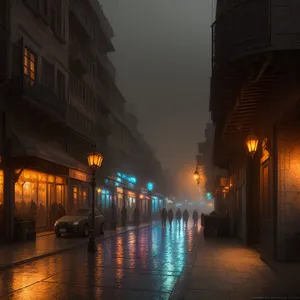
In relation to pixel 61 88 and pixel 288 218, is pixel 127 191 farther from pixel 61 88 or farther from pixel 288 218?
pixel 288 218

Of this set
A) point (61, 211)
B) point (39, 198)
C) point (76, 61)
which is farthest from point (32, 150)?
point (76, 61)

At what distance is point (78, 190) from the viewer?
33.8 m

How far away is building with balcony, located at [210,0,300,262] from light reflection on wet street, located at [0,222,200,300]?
10.1ft

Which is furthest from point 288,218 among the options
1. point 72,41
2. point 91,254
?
point 72,41

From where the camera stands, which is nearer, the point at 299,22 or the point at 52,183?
the point at 299,22

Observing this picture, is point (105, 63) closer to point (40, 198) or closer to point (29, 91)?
point (40, 198)

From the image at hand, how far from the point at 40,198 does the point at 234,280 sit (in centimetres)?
1881

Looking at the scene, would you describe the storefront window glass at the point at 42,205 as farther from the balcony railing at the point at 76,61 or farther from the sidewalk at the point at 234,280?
the sidewalk at the point at 234,280

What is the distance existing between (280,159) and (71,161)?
61.6 ft

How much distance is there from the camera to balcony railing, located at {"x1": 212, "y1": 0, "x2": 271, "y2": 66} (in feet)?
29.5

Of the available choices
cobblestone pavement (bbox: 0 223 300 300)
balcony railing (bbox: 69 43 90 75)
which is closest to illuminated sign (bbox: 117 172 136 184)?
balcony railing (bbox: 69 43 90 75)

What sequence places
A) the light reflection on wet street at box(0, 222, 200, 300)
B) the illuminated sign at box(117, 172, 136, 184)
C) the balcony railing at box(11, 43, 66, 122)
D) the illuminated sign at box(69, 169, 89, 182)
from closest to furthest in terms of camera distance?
the light reflection on wet street at box(0, 222, 200, 300), the balcony railing at box(11, 43, 66, 122), the illuminated sign at box(69, 169, 89, 182), the illuminated sign at box(117, 172, 136, 184)

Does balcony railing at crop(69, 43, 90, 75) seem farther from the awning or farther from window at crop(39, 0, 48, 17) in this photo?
the awning

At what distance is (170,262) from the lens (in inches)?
521
